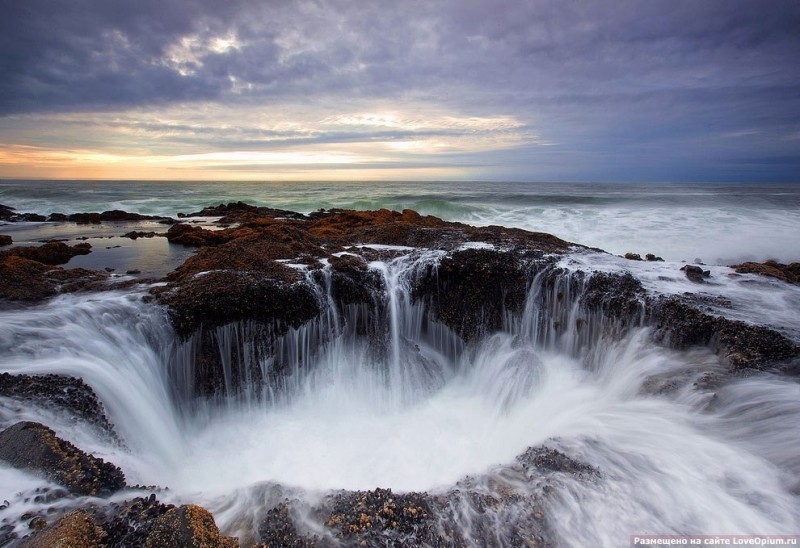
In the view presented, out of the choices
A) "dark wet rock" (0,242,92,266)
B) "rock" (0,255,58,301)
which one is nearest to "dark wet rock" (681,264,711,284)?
"rock" (0,255,58,301)

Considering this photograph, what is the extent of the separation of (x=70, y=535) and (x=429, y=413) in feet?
16.8

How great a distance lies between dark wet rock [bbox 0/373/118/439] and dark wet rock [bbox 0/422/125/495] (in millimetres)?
810

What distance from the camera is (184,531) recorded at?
2.66 meters

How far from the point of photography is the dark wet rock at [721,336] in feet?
17.9

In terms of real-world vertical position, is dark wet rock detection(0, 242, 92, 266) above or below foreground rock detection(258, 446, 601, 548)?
above

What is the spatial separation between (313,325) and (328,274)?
1036 millimetres

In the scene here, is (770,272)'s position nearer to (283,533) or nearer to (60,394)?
(283,533)

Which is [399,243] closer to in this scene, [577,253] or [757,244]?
[577,253]

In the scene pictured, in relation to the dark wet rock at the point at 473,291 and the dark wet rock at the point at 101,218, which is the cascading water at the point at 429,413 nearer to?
the dark wet rock at the point at 473,291

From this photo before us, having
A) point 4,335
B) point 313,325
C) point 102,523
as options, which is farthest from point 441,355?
point 4,335

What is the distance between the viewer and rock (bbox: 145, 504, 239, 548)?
262 cm

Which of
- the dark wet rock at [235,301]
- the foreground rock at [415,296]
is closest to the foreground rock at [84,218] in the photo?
the foreground rock at [415,296]

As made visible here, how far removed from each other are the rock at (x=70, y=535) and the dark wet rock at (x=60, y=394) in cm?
211

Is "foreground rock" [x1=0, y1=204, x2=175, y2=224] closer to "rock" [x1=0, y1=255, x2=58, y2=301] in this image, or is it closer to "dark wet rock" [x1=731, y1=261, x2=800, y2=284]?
"rock" [x1=0, y1=255, x2=58, y2=301]
